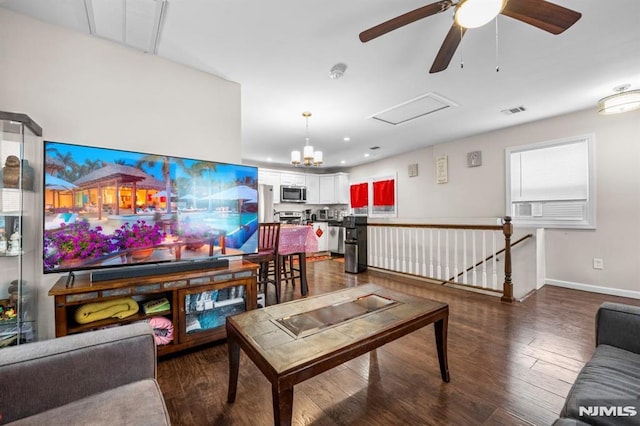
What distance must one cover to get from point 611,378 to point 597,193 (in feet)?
11.9

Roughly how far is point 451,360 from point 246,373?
1.52m

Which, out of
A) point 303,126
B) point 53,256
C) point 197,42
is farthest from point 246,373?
point 303,126

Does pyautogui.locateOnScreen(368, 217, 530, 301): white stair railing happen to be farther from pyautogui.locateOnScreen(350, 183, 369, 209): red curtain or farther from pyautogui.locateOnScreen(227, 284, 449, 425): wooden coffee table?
pyautogui.locateOnScreen(227, 284, 449, 425): wooden coffee table

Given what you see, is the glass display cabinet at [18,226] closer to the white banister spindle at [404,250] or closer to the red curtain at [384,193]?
the white banister spindle at [404,250]

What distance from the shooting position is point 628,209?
317 centimetres

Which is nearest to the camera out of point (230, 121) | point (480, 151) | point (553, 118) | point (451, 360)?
point (451, 360)

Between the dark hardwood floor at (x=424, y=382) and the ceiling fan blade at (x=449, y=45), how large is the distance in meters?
2.21

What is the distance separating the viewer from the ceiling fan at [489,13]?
4.23ft

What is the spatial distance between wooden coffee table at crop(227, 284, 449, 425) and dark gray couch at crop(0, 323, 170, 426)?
1.30 ft

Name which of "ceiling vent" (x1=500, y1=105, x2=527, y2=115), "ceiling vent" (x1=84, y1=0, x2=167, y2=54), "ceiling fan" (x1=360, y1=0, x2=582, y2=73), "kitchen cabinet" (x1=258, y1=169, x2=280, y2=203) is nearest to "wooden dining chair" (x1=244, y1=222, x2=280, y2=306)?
"ceiling vent" (x1=84, y1=0, x2=167, y2=54)

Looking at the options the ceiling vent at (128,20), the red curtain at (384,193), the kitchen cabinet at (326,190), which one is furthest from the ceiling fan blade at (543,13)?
the kitchen cabinet at (326,190)

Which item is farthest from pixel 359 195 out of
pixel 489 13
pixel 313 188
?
pixel 489 13

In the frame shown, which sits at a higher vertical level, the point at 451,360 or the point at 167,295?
the point at 167,295

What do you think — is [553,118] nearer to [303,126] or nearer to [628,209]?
[628,209]
